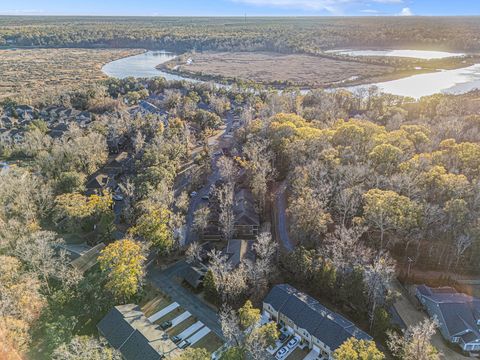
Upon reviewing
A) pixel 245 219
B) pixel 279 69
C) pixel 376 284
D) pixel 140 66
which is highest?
pixel 140 66

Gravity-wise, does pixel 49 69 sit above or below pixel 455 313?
above

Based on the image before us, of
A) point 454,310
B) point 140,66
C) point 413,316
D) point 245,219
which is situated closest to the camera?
point 454,310

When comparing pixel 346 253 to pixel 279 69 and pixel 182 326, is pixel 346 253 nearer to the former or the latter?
pixel 182 326

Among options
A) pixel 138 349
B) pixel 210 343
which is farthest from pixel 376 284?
pixel 138 349

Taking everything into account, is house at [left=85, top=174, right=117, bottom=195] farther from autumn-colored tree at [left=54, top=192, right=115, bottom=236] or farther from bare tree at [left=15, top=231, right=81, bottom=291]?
bare tree at [left=15, top=231, right=81, bottom=291]

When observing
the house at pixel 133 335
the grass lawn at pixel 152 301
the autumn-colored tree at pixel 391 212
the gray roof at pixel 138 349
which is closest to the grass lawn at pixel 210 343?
the house at pixel 133 335
